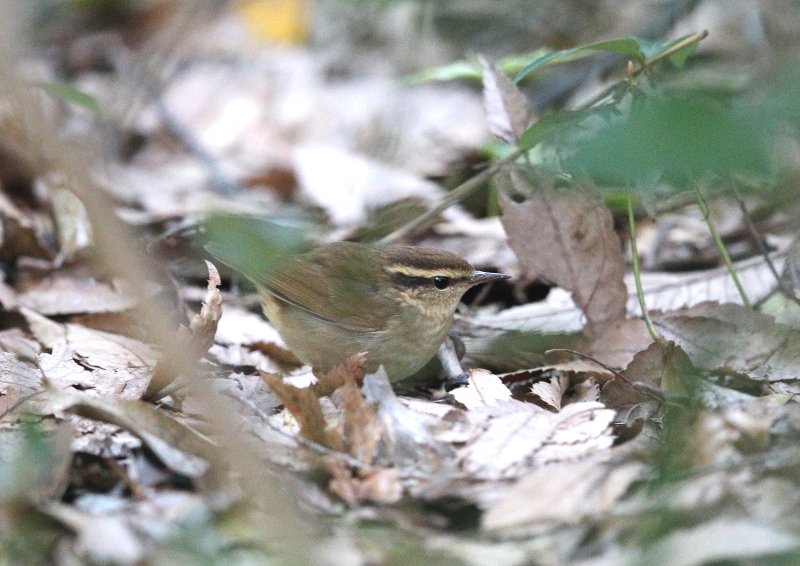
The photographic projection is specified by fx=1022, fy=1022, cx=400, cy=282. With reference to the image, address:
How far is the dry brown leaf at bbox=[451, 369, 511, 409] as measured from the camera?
396 centimetres

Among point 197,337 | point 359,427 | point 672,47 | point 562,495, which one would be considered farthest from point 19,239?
point 562,495

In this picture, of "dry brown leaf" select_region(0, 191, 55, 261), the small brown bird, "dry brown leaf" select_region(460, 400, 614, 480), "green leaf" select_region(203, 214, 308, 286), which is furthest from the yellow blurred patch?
"green leaf" select_region(203, 214, 308, 286)

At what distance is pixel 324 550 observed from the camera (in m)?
2.72

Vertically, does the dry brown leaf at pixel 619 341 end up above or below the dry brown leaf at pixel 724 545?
above

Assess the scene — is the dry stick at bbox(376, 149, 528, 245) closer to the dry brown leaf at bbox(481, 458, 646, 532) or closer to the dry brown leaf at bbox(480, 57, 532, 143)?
the dry brown leaf at bbox(480, 57, 532, 143)

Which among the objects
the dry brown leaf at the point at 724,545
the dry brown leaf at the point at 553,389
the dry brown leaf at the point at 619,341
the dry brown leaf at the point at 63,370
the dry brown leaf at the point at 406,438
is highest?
the dry brown leaf at the point at 619,341

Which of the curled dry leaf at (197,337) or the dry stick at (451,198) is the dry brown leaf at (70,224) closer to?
the dry stick at (451,198)

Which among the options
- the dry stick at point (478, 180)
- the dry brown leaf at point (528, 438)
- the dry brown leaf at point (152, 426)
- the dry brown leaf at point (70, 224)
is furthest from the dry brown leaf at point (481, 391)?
the dry brown leaf at point (70, 224)

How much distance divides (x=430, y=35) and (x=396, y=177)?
2851 millimetres

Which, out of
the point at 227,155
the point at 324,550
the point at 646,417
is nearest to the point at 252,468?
the point at 324,550

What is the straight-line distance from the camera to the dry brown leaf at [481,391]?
3.96 meters

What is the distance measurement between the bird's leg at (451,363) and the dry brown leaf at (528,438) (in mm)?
609

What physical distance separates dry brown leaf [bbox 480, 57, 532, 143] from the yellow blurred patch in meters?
7.36

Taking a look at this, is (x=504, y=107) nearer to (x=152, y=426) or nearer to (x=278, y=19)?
(x=152, y=426)
